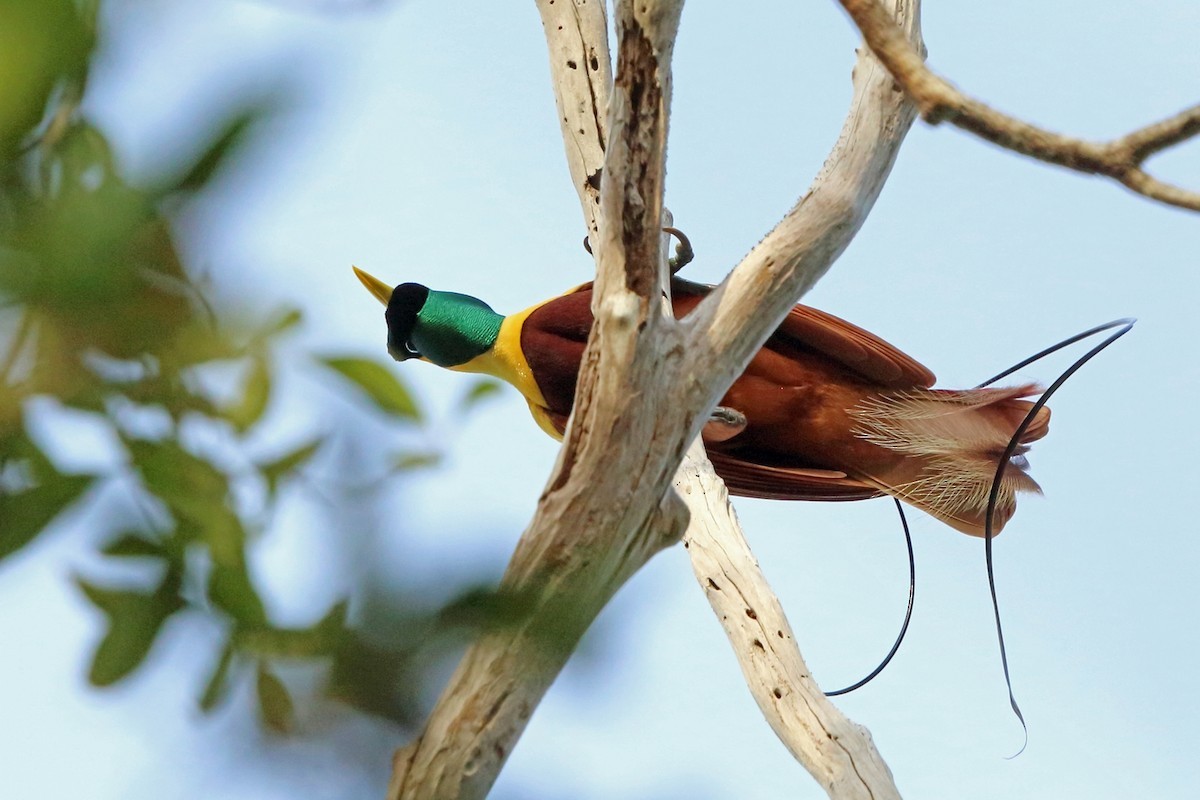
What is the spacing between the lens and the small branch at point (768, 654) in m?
1.95

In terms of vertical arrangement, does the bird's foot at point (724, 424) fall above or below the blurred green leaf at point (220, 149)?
below

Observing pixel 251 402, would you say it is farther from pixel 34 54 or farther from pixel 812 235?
pixel 812 235

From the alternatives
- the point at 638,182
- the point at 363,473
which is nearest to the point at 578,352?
the point at 638,182

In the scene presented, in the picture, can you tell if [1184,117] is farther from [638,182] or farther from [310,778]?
[310,778]

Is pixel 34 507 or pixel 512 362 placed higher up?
pixel 34 507

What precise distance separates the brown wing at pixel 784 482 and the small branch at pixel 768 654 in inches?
4.2

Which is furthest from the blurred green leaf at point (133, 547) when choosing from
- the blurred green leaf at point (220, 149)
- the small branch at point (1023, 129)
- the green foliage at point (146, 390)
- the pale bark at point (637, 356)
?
the small branch at point (1023, 129)

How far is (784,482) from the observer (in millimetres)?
2346

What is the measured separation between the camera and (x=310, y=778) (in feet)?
1.41

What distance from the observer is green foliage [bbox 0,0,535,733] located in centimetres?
35

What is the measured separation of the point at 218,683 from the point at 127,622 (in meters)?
0.04

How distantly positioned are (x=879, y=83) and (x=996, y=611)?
970 mm

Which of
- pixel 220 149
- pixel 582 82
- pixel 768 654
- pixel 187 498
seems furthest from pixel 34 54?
pixel 582 82

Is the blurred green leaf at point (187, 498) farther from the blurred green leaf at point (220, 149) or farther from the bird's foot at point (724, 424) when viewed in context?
the bird's foot at point (724, 424)
